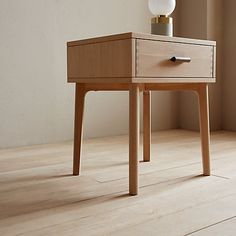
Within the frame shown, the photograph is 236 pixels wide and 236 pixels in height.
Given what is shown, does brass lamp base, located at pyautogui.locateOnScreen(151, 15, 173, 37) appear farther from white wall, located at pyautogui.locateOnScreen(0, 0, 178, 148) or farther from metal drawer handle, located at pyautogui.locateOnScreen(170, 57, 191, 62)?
white wall, located at pyautogui.locateOnScreen(0, 0, 178, 148)

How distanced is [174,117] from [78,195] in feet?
5.43

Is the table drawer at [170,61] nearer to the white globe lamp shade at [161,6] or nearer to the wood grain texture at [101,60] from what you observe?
the wood grain texture at [101,60]

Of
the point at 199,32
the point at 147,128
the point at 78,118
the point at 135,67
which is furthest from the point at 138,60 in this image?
the point at 199,32

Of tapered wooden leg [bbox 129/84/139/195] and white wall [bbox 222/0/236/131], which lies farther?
white wall [bbox 222/0/236/131]

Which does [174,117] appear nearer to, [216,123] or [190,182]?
[216,123]

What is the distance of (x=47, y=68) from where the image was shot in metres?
2.02

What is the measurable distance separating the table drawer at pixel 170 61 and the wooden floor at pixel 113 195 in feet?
1.17

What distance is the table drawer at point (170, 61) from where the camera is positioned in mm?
1062

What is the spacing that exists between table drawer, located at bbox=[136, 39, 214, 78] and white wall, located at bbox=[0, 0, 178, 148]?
1031mm

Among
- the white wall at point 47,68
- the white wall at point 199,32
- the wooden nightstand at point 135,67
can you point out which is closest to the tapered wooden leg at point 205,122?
the wooden nightstand at point 135,67

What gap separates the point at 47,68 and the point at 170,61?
105 cm

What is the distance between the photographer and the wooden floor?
0.85 meters

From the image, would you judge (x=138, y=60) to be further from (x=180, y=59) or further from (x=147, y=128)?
(x=147, y=128)

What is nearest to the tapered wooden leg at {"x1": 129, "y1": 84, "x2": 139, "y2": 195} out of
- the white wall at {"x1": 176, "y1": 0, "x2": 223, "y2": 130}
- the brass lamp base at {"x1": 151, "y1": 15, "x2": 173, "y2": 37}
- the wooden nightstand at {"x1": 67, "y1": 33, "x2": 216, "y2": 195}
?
the wooden nightstand at {"x1": 67, "y1": 33, "x2": 216, "y2": 195}
